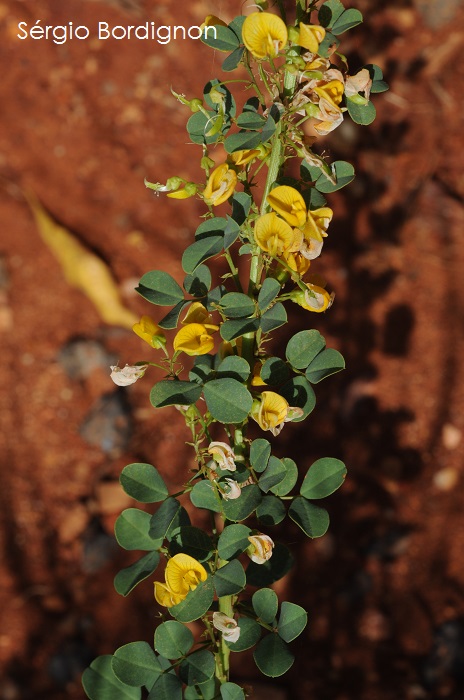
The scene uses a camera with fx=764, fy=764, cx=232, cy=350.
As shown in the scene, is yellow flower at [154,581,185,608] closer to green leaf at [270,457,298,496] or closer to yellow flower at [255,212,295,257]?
green leaf at [270,457,298,496]

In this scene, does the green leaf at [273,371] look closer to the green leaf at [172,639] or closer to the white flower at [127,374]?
the white flower at [127,374]

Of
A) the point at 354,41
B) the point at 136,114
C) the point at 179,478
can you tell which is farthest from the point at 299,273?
the point at 354,41

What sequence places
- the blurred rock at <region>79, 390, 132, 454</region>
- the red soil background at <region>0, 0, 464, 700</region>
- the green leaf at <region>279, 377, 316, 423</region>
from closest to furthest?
the green leaf at <region>279, 377, 316, 423</region> < the red soil background at <region>0, 0, 464, 700</region> < the blurred rock at <region>79, 390, 132, 454</region>

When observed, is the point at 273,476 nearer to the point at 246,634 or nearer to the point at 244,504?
the point at 244,504

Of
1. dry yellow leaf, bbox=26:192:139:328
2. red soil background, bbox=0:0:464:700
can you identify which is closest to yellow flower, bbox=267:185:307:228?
red soil background, bbox=0:0:464:700

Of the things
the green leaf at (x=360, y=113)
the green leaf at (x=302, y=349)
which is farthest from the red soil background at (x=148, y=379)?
the green leaf at (x=360, y=113)

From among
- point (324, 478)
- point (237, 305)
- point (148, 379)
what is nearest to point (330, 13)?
point (237, 305)
